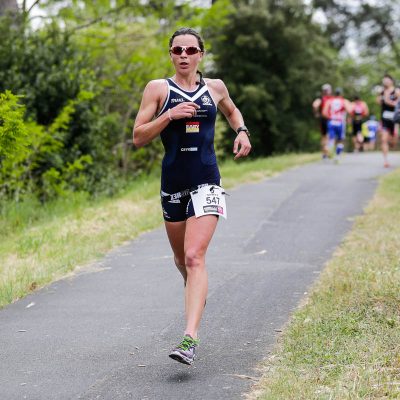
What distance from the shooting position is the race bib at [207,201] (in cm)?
534

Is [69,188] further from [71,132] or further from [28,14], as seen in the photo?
[28,14]

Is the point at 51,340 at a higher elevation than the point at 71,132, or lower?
lower

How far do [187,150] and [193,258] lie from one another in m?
0.71

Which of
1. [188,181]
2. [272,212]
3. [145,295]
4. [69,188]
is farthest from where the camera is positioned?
[69,188]

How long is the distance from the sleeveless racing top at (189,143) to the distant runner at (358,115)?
20.9 metres

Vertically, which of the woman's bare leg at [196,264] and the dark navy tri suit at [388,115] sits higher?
the dark navy tri suit at [388,115]

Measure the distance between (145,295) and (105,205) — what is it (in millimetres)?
6378

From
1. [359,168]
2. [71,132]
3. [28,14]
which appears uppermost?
[28,14]

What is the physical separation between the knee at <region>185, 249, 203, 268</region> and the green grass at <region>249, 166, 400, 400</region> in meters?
0.79

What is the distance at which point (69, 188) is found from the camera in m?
15.5

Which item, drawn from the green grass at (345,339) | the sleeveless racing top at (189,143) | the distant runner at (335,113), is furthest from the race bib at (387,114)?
the sleeveless racing top at (189,143)

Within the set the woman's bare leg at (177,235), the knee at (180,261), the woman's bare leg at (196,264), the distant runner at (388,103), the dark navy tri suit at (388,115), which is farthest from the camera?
the dark navy tri suit at (388,115)

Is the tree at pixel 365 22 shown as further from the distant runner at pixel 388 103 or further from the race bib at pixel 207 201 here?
the race bib at pixel 207 201

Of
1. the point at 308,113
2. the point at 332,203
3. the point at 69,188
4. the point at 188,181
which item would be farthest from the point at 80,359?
the point at 308,113
